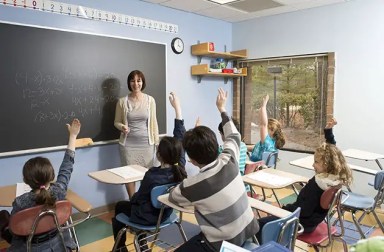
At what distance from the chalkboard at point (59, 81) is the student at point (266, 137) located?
5.03 ft

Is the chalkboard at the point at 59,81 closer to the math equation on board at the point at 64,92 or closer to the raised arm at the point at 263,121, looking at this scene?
the math equation on board at the point at 64,92

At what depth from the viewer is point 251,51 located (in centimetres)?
521

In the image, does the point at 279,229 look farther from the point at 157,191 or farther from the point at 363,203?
the point at 363,203

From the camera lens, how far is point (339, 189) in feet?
6.98

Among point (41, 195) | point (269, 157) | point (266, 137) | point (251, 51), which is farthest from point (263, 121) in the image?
point (41, 195)

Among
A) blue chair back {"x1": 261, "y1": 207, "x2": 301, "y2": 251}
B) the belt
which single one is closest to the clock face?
the belt

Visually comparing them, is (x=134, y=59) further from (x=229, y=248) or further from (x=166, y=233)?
(x=229, y=248)

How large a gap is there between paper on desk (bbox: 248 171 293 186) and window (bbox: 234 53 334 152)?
227 cm

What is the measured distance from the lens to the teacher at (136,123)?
12.0 ft

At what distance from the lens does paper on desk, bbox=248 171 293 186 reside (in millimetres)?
2457

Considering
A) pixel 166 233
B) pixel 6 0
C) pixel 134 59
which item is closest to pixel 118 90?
pixel 134 59

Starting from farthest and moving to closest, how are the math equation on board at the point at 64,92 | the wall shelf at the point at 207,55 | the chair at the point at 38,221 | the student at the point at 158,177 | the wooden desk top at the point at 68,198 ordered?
the wall shelf at the point at 207,55
the math equation on board at the point at 64,92
the student at the point at 158,177
the wooden desk top at the point at 68,198
the chair at the point at 38,221

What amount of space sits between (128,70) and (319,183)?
262 cm

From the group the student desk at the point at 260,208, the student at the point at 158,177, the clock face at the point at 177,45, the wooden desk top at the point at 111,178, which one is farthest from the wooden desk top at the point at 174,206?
the clock face at the point at 177,45
